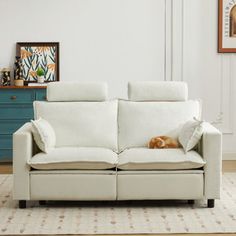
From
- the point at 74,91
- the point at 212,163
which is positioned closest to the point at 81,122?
the point at 74,91

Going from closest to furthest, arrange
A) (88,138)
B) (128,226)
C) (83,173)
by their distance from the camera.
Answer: (128,226), (83,173), (88,138)

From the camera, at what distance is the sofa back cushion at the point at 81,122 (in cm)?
536

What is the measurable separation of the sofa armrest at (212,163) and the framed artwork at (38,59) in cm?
283

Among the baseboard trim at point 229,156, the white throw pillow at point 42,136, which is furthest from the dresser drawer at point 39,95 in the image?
the baseboard trim at point 229,156

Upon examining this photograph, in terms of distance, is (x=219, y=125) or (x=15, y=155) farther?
(x=219, y=125)

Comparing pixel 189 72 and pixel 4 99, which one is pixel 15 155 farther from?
pixel 189 72

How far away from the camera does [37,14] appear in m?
7.19

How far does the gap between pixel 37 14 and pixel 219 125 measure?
2412 millimetres

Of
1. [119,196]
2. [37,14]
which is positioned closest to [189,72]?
[37,14]

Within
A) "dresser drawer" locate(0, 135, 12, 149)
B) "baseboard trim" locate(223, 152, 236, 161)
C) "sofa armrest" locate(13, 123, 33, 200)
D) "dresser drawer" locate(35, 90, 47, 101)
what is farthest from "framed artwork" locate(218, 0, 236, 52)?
"sofa armrest" locate(13, 123, 33, 200)

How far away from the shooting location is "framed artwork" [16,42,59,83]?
7.20m

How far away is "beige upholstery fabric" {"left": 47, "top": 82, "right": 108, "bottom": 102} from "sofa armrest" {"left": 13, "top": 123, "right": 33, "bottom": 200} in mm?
725

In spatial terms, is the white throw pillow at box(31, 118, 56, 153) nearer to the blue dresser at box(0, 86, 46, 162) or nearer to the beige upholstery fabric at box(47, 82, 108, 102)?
the beige upholstery fabric at box(47, 82, 108, 102)

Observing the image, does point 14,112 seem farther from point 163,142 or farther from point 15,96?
point 163,142
